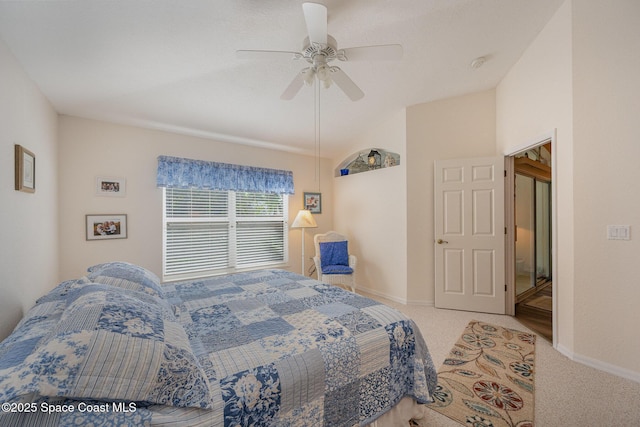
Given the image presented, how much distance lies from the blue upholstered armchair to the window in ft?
2.34

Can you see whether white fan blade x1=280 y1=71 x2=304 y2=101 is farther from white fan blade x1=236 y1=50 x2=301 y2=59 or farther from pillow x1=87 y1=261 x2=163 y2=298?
pillow x1=87 y1=261 x2=163 y2=298

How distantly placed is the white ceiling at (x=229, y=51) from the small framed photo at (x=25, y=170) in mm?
671

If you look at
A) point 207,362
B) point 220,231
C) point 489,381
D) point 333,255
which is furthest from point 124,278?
point 333,255

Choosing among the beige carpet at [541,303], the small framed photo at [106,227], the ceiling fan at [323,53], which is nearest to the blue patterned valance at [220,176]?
the small framed photo at [106,227]

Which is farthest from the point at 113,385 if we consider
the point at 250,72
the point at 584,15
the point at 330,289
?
the point at 584,15

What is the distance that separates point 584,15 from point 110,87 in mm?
4032

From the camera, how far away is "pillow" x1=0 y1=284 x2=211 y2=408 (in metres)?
0.73

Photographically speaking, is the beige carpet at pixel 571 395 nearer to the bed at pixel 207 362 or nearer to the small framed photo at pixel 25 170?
the bed at pixel 207 362

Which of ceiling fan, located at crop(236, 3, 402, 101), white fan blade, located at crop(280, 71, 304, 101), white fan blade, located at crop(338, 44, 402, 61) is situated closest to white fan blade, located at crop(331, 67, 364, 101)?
ceiling fan, located at crop(236, 3, 402, 101)

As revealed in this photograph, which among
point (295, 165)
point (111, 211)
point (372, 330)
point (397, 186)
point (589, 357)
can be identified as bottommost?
point (589, 357)

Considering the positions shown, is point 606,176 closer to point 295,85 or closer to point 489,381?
point 489,381

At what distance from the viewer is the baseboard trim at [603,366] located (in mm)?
1871

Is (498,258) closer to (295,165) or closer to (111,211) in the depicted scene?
(295,165)

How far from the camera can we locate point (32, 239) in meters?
2.06
